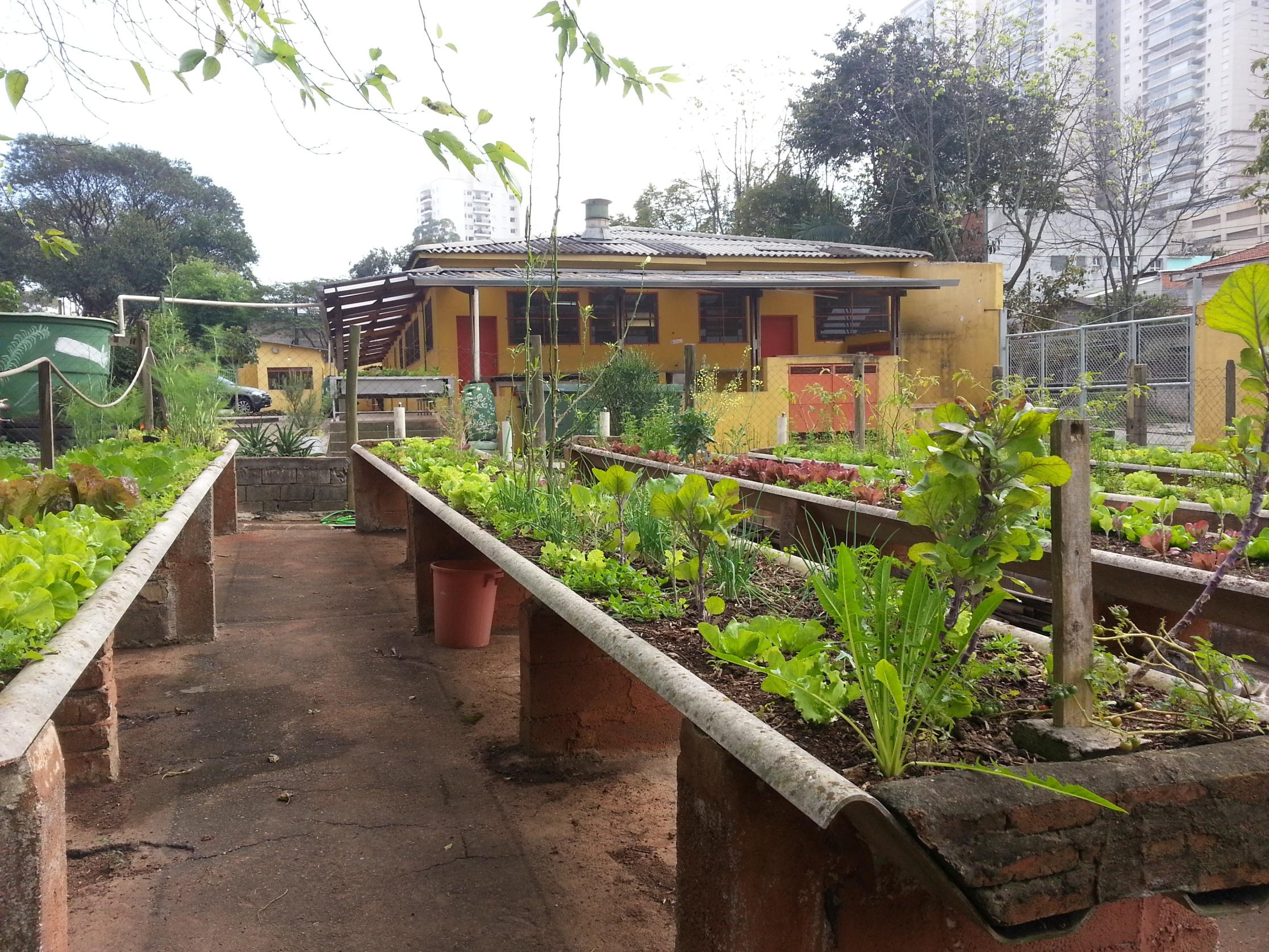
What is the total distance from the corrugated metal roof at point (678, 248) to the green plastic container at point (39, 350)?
8097mm

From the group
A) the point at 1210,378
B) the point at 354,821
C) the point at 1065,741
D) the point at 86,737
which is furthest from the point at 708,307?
the point at 1065,741

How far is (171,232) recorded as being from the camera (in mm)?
42344

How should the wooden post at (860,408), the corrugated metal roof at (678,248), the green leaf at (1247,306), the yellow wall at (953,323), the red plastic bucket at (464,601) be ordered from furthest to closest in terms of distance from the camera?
the yellow wall at (953,323) < the corrugated metal roof at (678,248) < the wooden post at (860,408) < the red plastic bucket at (464,601) < the green leaf at (1247,306)

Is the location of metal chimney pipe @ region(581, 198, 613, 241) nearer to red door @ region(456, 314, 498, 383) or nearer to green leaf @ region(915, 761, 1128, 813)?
red door @ region(456, 314, 498, 383)

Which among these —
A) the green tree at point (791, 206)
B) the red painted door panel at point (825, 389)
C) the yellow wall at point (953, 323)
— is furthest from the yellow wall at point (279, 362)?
the red painted door panel at point (825, 389)

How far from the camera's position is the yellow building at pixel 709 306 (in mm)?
19109

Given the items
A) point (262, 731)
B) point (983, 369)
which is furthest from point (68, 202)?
point (262, 731)

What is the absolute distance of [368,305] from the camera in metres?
21.3

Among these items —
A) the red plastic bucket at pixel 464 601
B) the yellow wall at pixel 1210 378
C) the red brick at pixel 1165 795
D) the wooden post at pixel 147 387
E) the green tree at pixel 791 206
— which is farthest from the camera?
the green tree at pixel 791 206

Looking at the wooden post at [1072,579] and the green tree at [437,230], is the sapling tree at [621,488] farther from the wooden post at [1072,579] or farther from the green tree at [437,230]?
the green tree at [437,230]

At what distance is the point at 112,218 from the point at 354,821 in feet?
160

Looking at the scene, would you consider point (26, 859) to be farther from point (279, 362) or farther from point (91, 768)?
point (279, 362)

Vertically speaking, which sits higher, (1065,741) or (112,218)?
(112,218)

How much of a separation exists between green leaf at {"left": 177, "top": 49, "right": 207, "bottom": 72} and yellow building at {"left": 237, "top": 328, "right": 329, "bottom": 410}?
37128mm
